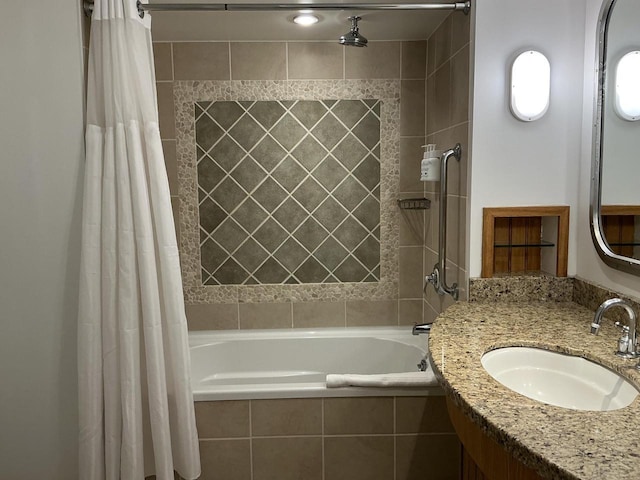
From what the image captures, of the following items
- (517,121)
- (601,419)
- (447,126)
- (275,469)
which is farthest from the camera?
(447,126)

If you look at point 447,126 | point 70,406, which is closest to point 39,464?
point 70,406

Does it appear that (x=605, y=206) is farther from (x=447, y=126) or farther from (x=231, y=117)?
(x=231, y=117)

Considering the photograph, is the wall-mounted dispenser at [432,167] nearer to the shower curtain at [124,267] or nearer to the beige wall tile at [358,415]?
the beige wall tile at [358,415]

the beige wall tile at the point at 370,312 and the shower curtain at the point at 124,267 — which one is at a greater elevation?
the shower curtain at the point at 124,267

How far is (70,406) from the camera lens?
6.51ft

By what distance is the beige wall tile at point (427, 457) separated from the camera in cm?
229

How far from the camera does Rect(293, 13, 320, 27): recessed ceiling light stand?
8.00 feet

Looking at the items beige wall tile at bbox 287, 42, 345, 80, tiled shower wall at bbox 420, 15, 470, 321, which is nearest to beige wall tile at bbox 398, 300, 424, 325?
tiled shower wall at bbox 420, 15, 470, 321

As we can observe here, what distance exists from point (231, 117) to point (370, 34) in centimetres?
89

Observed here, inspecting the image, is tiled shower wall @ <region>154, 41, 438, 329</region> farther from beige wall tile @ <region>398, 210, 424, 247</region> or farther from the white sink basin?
the white sink basin

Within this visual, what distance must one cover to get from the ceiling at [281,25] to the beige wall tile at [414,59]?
0.05m

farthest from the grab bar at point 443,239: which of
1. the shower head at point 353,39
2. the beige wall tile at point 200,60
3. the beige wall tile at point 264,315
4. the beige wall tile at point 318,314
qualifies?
the beige wall tile at point 200,60

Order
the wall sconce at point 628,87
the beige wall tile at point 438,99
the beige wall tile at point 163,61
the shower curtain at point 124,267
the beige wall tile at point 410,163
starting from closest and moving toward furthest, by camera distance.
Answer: the wall sconce at point 628,87, the shower curtain at point 124,267, the beige wall tile at point 438,99, the beige wall tile at point 163,61, the beige wall tile at point 410,163

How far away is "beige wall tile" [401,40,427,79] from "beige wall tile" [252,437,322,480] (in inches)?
79.6
